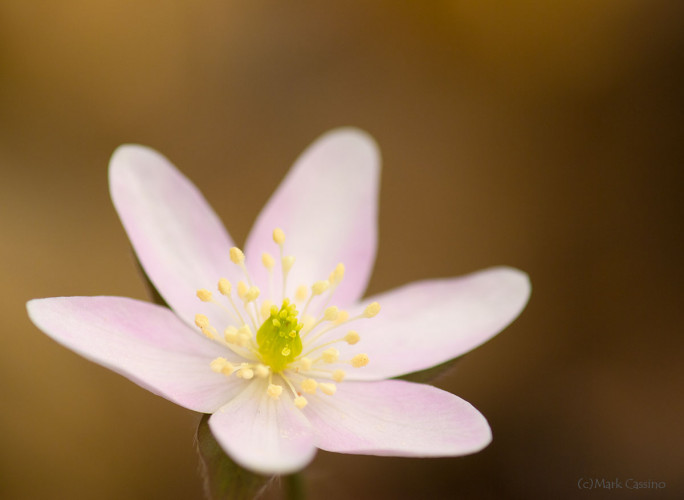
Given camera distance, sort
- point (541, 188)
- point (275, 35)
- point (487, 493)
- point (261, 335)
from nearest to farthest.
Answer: point (261, 335)
point (487, 493)
point (541, 188)
point (275, 35)

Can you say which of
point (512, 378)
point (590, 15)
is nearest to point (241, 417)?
point (512, 378)

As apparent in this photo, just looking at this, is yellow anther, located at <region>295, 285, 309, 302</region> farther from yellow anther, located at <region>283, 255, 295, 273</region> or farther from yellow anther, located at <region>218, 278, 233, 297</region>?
yellow anther, located at <region>218, 278, 233, 297</region>

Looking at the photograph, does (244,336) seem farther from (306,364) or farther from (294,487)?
(294,487)

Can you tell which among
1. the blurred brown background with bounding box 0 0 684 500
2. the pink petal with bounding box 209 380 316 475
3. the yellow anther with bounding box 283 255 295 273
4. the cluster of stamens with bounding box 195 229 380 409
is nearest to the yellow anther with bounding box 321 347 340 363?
the cluster of stamens with bounding box 195 229 380 409

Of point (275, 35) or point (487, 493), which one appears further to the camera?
point (275, 35)

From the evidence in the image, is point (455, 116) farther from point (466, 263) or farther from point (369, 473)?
point (369, 473)

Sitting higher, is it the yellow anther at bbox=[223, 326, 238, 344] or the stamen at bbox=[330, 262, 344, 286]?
the stamen at bbox=[330, 262, 344, 286]

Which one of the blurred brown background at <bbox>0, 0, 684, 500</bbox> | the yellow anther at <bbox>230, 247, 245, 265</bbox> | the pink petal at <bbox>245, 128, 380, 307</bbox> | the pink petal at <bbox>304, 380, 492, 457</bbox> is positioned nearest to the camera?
the pink petal at <bbox>304, 380, 492, 457</bbox>
